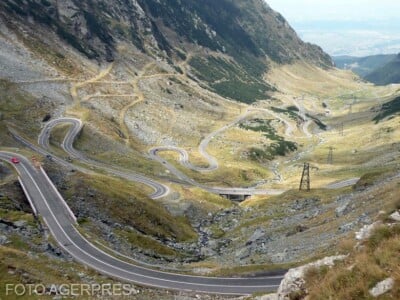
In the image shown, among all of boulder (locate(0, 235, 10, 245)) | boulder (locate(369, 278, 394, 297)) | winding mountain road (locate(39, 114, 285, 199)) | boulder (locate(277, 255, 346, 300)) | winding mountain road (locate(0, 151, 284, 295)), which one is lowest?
winding mountain road (locate(39, 114, 285, 199))

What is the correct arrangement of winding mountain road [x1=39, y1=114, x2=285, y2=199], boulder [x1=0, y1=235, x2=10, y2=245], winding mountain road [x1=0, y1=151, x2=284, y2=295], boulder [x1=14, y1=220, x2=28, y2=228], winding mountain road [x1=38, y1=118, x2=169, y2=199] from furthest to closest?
winding mountain road [x1=39, y1=114, x2=285, y2=199] → winding mountain road [x1=38, y1=118, x2=169, y2=199] → boulder [x1=14, y1=220, x2=28, y2=228] → boulder [x1=0, y1=235, x2=10, y2=245] → winding mountain road [x1=0, y1=151, x2=284, y2=295]

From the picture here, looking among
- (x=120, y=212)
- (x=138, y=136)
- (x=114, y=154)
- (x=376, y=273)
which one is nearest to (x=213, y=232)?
(x=120, y=212)

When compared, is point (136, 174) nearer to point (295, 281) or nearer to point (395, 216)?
point (395, 216)

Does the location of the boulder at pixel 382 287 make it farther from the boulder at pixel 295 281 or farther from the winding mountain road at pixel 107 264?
the winding mountain road at pixel 107 264

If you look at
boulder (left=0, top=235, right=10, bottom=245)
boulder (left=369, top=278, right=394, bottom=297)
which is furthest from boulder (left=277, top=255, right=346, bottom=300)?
boulder (left=0, top=235, right=10, bottom=245)

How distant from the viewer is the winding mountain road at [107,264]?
52719 millimetres

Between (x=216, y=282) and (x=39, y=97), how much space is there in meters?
156

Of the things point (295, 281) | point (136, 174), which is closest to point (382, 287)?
point (295, 281)

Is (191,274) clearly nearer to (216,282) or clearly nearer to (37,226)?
(216,282)

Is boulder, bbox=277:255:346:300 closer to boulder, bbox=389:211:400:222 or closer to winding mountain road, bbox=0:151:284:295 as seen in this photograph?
boulder, bbox=389:211:400:222

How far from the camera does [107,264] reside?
60.5 metres

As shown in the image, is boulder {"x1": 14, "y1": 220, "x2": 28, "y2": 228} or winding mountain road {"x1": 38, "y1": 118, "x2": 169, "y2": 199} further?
winding mountain road {"x1": 38, "y1": 118, "x2": 169, "y2": 199}

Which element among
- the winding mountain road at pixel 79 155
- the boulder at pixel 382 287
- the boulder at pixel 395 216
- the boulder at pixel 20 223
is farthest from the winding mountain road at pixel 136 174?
the boulder at pixel 382 287

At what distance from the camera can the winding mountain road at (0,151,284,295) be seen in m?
52.7
